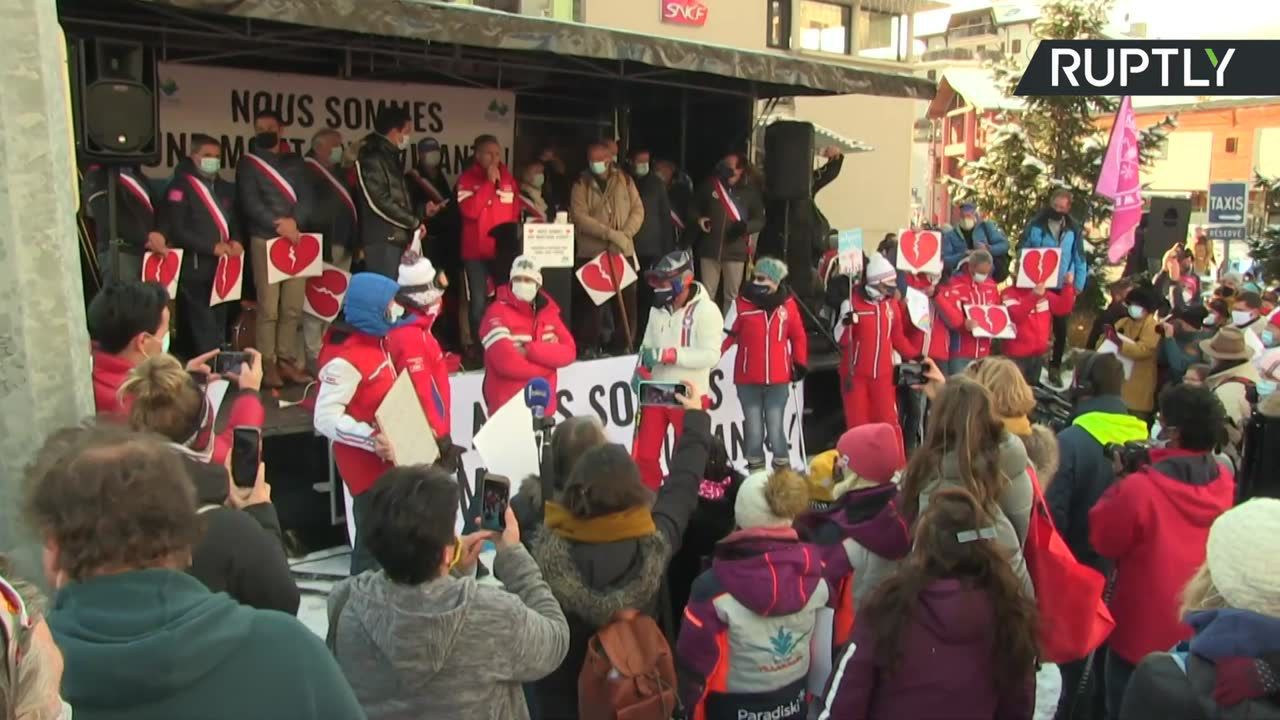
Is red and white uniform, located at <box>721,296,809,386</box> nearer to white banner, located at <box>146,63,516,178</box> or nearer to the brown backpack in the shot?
white banner, located at <box>146,63,516,178</box>

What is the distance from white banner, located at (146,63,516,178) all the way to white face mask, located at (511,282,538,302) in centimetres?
415

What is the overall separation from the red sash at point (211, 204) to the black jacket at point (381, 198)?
122 centimetres

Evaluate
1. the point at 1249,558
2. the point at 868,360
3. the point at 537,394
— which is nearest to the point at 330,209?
the point at 868,360

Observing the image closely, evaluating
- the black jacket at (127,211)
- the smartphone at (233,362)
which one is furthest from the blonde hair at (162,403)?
the black jacket at (127,211)

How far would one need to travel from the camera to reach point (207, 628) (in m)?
1.83

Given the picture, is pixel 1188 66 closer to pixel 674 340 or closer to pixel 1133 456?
pixel 674 340

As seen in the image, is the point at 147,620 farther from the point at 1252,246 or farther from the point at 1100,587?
the point at 1252,246

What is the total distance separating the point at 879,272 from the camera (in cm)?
936

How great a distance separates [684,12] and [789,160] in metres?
7.14

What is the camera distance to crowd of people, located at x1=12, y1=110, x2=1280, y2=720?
193 centimetres

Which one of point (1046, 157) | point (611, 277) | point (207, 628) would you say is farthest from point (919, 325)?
point (1046, 157)

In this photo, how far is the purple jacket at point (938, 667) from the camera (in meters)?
2.96

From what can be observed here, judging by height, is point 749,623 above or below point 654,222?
below

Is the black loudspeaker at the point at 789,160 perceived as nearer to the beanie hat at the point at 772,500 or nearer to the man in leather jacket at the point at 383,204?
the man in leather jacket at the point at 383,204
